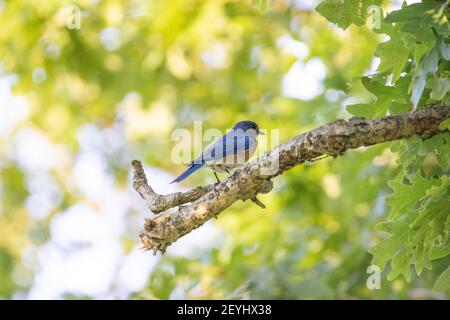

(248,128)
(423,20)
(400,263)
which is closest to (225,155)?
(248,128)

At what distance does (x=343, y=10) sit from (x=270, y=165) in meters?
0.85

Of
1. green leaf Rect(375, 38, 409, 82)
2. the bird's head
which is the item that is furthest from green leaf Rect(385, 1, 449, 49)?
the bird's head

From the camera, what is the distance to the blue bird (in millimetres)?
5367

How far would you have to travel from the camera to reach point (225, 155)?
5.38 m

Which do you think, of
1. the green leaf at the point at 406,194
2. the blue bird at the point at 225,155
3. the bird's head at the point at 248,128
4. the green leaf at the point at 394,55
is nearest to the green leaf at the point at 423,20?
the green leaf at the point at 394,55

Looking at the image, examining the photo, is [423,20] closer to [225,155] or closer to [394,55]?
[394,55]

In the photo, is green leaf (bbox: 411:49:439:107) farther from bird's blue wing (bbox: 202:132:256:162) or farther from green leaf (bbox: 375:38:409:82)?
bird's blue wing (bbox: 202:132:256:162)

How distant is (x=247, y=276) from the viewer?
7203 mm

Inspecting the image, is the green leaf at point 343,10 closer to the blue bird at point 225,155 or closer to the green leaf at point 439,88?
the green leaf at point 439,88

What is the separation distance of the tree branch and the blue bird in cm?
123

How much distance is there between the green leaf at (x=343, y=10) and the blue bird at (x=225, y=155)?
176 centimetres
